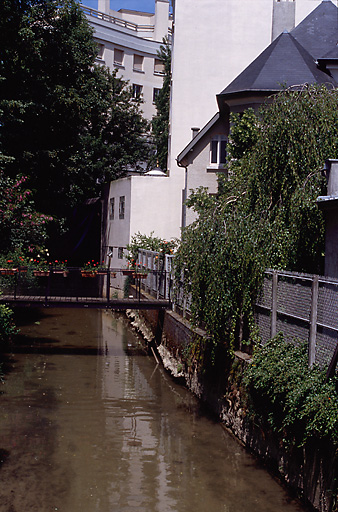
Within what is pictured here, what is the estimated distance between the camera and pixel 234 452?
11117 mm

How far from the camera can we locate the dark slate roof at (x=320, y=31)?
83.7 ft

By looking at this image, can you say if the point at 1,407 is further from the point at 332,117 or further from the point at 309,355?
the point at 332,117

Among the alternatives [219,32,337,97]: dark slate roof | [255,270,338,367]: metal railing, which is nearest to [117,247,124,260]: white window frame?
[219,32,337,97]: dark slate roof

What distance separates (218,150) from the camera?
25984mm

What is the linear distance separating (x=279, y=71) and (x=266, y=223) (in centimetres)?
1191

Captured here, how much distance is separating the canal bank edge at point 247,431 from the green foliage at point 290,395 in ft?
0.87

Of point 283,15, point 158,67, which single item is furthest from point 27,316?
point 158,67

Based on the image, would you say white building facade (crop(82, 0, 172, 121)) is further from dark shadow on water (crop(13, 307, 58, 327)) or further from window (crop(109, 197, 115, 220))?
dark shadow on water (crop(13, 307, 58, 327))

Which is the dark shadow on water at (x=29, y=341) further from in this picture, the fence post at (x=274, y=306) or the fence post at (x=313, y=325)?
the fence post at (x=313, y=325)

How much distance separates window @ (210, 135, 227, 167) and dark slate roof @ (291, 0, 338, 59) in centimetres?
500

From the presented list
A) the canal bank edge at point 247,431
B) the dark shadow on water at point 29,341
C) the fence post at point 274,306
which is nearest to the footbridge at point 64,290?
the canal bank edge at point 247,431

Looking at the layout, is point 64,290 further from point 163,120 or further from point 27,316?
point 163,120

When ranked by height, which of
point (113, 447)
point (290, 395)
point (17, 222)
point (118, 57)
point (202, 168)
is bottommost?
point (113, 447)

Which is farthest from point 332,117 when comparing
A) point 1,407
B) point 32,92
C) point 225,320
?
point 32,92
